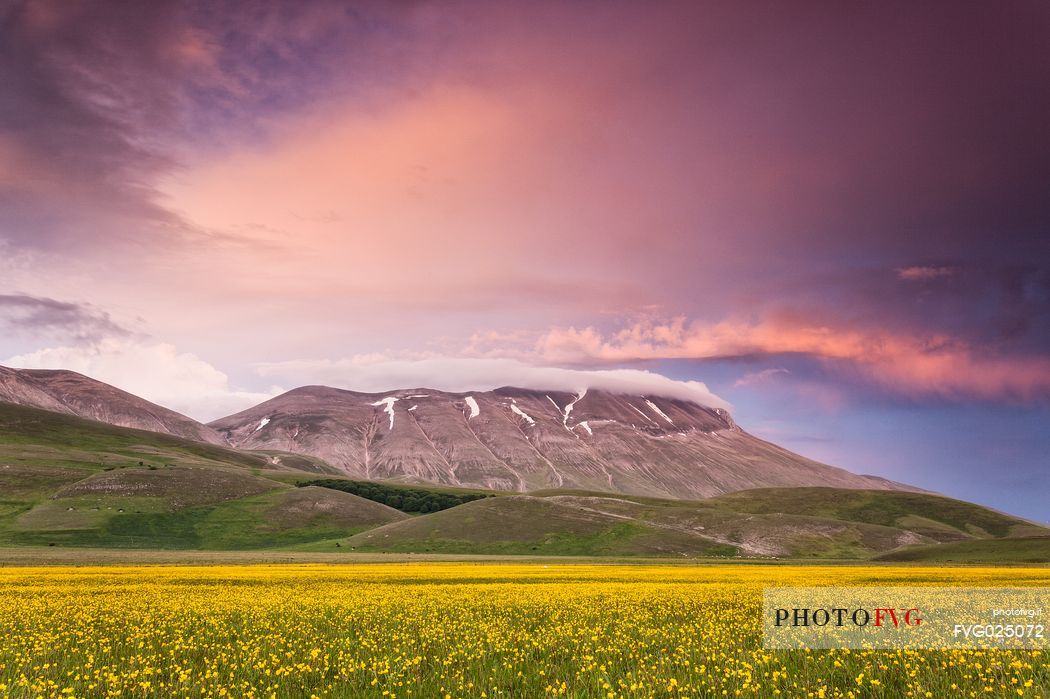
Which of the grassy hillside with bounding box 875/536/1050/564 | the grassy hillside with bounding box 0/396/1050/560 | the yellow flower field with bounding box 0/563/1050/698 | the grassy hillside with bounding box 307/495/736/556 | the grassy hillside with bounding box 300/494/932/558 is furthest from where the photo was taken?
the grassy hillside with bounding box 300/494/932/558

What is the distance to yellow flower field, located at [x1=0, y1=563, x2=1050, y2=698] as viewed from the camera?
13.7m

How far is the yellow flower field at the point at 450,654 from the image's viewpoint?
44.9 feet

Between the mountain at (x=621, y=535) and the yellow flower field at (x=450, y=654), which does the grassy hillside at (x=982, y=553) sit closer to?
Result: the mountain at (x=621, y=535)

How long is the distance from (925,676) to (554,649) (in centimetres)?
958

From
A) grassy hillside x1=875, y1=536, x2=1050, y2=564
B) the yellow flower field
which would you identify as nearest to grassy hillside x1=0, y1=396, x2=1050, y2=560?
grassy hillside x1=875, y1=536, x2=1050, y2=564

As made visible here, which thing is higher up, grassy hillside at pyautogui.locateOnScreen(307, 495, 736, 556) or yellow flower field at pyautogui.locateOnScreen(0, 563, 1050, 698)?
yellow flower field at pyautogui.locateOnScreen(0, 563, 1050, 698)

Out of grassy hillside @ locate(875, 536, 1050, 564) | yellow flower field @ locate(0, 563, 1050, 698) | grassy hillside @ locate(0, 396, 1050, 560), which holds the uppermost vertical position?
yellow flower field @ locate(0, 563, 1050, 698)

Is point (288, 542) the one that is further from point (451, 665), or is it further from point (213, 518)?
point (451, 665)

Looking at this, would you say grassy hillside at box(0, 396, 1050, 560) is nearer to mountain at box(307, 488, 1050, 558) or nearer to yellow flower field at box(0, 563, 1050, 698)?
mountain at box(307, 488, 1050, 558)

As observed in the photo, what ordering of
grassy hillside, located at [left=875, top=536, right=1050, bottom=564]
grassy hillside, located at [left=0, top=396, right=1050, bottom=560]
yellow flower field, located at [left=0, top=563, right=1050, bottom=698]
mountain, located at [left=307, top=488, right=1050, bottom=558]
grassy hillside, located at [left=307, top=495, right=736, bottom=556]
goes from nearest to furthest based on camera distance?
1. yellow flower field, located at [left=0, top=563, right=1050, bottom=698]
2. grassy hillside, located at [left=875, top=536, right=1050, bottom=564]
3. grassy hillside, located at [left=307, top=495, right=736, bottom=556]
4. mountain, located at [left=307, top=488, right=1050, bottom=558]
5. grassy hillside, located at [left=0, top=396, right=1050, bottom=560]

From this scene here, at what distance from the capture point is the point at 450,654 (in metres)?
17.5

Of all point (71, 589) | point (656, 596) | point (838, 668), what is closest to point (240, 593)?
point (71, 589)

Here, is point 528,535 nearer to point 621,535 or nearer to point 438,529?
point 621,535

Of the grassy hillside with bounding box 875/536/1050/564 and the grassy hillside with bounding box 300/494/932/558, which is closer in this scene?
the grassy hillside with bounding box 875/536/1050/564
